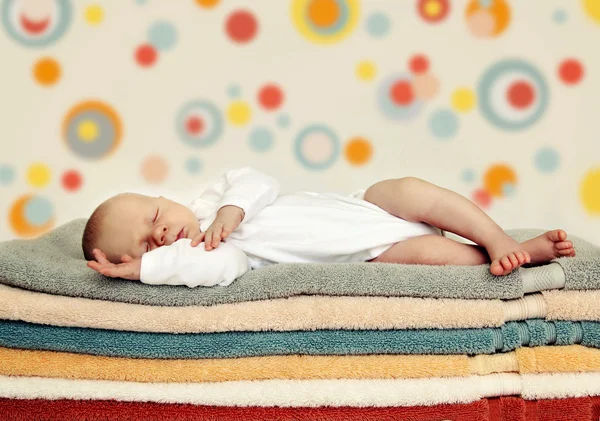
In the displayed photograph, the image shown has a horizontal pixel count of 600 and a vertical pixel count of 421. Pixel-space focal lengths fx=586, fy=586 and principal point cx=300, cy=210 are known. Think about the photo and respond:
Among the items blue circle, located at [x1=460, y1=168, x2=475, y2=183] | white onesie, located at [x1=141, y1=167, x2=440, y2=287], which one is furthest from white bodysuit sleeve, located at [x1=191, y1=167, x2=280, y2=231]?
blue circle, located at [x1=460, y1=168, x2=475, y2=183]

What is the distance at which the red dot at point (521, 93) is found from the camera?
152 cm

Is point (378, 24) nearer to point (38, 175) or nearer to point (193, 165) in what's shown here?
point (193, 165)

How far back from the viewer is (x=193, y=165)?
1567mm

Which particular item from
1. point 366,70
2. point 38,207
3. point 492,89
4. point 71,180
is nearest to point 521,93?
point 492,89

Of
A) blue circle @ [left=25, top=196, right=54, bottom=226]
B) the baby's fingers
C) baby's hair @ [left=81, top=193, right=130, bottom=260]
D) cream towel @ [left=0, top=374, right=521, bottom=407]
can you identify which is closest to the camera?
cream towel @ [left=0, top=374, right=521, bottom=407]

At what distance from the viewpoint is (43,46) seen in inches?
62.3

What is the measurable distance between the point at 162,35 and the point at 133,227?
2.17ft

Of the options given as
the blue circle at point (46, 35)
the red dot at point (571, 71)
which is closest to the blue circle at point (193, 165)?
the blue circle at point (46, 35)

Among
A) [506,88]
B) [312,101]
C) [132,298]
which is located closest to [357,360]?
[132,298]

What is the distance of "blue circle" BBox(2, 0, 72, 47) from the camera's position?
1.57m

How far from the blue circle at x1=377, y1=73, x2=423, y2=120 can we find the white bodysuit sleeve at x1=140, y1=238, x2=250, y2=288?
731 mm

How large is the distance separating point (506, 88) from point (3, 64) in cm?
134

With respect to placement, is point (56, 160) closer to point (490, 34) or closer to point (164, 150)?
point (164, 150)

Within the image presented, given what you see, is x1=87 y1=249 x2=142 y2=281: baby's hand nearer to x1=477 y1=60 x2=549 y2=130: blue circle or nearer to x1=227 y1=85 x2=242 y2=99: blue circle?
x1=227 y1=85 x2=242 y2=99: blue circle
